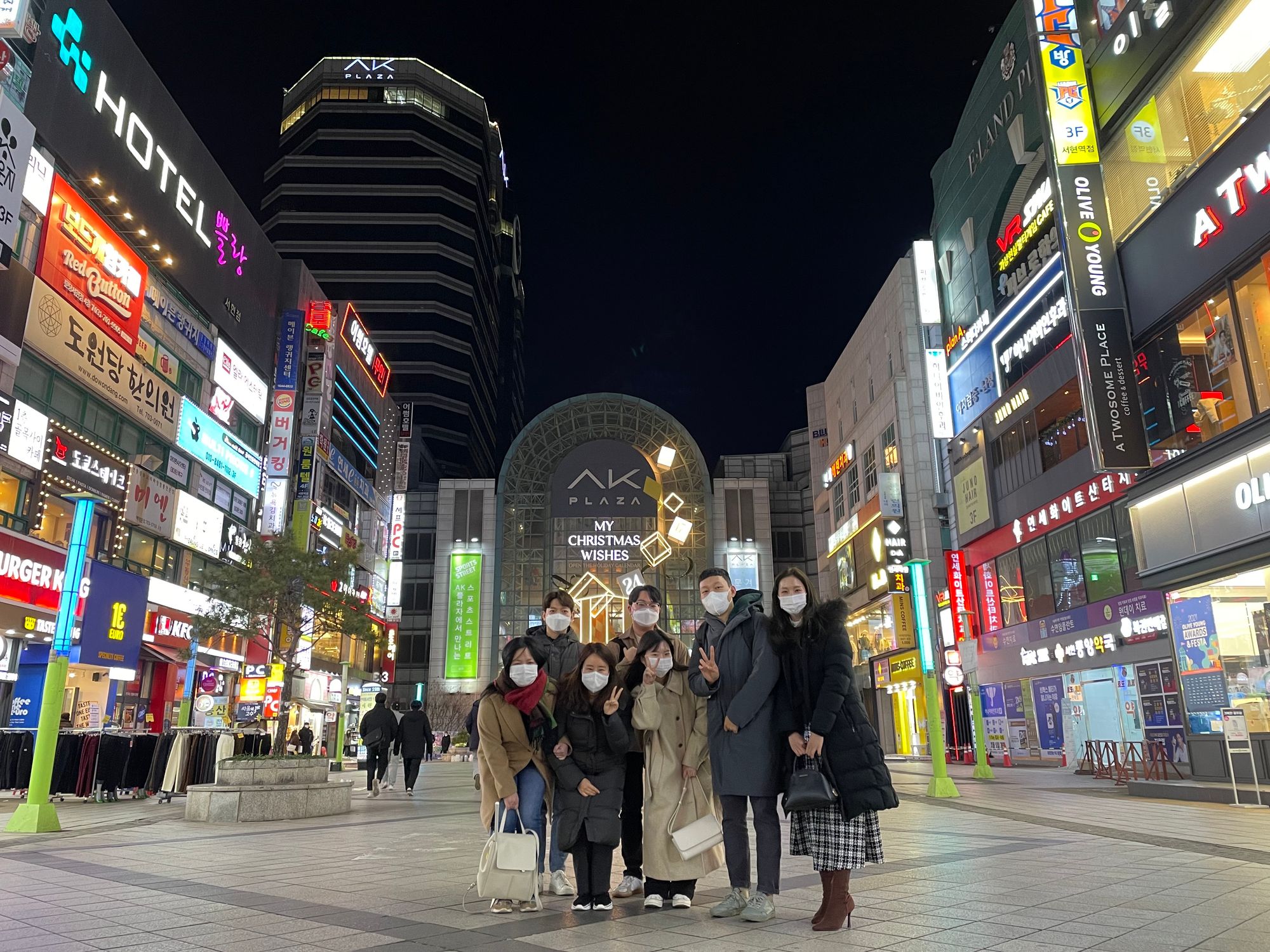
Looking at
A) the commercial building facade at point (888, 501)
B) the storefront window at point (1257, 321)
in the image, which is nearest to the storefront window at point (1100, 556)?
the commercial building facade at point (888, 501)

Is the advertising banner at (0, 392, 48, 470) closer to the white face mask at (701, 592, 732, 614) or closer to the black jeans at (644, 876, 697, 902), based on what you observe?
the white face mask at (701, 592, 732, 614)

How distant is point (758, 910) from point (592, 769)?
1.29 m

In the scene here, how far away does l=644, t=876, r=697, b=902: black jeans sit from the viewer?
5.39 metres

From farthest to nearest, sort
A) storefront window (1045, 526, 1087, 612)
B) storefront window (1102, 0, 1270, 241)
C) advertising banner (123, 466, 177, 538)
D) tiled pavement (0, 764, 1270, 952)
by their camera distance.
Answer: advertising banner (123, 466, 177, 538) → storefront window (1045, 526, 1087, 612) → storefront window (1102, 0, 1270, 241) → tiled pavement (0, 764, 1270, 952)

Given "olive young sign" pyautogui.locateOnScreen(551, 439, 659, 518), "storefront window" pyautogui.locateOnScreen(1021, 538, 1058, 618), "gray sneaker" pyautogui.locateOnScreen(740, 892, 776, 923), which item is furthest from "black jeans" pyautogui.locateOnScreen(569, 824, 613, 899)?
"olive young sign" pyautogui.locateOnScreen(551, 439, 659, 518)

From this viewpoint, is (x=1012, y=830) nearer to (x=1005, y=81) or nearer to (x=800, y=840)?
(x=800, y=840)

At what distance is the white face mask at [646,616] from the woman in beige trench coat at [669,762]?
28 centimetres

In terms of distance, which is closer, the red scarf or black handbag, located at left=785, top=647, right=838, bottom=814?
black handbag, located at left=785, top=647, right=838, bottom=814

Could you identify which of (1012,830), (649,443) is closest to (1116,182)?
(1012,830)

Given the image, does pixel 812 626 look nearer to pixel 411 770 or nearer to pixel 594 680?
pixel 594 680

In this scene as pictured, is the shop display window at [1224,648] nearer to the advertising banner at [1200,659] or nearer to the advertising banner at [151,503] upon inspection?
the advertising banner at [1200,659]

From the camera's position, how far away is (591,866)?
17.5ft

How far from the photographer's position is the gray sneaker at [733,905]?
498cm

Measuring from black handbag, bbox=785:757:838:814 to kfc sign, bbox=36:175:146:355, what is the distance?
2513cm
